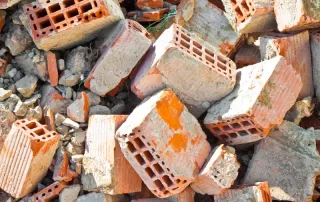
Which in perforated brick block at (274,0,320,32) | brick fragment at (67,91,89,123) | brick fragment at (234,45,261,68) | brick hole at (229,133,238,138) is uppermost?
perforated brick block at (274,0,320,32)

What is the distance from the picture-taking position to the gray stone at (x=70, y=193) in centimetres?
434

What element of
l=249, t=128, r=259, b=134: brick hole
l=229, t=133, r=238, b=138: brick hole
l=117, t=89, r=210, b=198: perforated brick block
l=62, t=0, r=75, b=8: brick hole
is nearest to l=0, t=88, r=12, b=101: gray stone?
l=62, t=0, r=75, b=8: brick hole

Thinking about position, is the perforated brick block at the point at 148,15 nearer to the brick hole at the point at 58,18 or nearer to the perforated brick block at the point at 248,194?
the brick hole at the point at 58,18

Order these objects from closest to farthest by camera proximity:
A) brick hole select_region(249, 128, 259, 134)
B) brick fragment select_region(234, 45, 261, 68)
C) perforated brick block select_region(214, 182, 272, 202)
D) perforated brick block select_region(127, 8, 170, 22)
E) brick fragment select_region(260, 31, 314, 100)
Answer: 1. perforated brick block select_region(214, 182, 272, 202)
2. brick hole select_region(249, 128, 259, 134)
3. brick fragment select_region(260, 31, 314, 100)
4. perforated brick block select_region(127, 8, 170, 22)
5. brick fragment select_region(234, 45, 261, 68)

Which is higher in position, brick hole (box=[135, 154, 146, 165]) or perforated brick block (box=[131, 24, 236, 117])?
perforated brick block (box=[131, 24, 236, 117])

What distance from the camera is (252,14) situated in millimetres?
4922

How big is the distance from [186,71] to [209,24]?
1.19m

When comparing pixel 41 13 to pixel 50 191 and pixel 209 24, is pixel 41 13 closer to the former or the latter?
pixel 50 191

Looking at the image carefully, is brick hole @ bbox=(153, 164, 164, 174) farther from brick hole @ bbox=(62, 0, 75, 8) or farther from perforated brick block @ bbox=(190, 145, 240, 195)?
brick hole @ bbox=(62, 0, 75, 8)

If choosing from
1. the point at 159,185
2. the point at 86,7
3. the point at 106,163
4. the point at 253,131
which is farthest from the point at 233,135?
the point at 86,7

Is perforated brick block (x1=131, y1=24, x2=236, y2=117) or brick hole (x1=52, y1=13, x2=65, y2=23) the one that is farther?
brick hole (x1=52, y1=13, x2=65, y2=23)

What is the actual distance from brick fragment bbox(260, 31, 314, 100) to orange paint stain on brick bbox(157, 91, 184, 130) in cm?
118

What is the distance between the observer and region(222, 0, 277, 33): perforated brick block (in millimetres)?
4891

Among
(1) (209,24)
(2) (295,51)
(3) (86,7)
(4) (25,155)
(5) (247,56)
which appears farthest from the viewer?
(1) (209,24)
